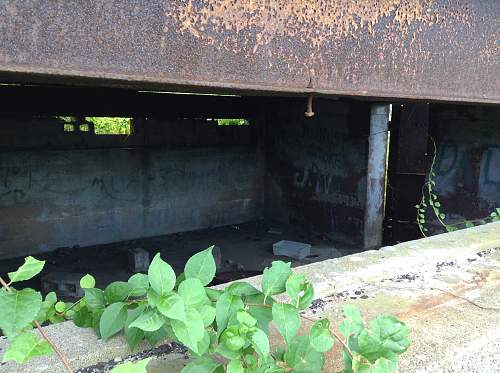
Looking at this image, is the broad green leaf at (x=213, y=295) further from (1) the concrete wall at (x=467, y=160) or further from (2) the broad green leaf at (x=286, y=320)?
(1) the concrete wall at (x=467, y=160)

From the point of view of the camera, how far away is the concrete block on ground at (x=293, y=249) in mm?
8695

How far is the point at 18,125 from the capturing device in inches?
338

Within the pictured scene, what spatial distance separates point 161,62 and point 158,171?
885cm

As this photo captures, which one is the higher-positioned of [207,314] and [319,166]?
[207,314]

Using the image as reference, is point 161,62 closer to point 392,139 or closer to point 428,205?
point 428,205

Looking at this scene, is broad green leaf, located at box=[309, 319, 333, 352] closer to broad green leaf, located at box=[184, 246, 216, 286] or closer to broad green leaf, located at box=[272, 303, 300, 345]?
broad green leaf, located at box=[272, 303, 300, 345]

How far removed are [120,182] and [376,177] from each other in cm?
521

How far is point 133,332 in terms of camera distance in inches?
48.5

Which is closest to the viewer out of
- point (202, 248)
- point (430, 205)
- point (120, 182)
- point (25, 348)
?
point (25, 348)

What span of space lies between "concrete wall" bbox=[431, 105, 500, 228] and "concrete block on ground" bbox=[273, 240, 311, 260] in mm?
2916

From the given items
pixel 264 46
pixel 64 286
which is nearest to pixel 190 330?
pixel 264 46

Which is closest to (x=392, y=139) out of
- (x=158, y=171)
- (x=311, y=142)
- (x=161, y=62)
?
(x=311, y=142)

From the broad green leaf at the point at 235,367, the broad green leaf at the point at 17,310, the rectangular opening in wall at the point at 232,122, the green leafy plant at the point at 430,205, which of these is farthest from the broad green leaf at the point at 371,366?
the rectangular opening in wall at the point at 232,122

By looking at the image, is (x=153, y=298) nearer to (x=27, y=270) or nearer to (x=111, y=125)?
(x=27, y=270)
